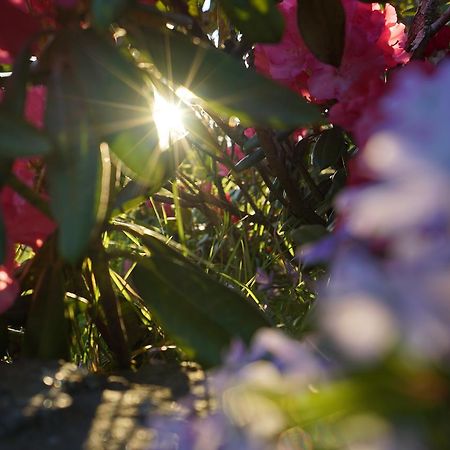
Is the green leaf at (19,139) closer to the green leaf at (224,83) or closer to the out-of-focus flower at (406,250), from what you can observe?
the green leaf at (224,83)

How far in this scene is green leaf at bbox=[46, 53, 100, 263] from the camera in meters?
0.58

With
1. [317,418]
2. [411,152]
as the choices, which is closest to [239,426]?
[317,418]

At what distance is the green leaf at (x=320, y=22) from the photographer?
95 cm

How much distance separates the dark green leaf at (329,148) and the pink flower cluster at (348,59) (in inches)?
6.5

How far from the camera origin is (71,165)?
0.63 m

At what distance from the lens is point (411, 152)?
14.4 inches

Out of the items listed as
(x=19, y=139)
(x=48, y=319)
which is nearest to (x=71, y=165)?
(x=19, y=139)

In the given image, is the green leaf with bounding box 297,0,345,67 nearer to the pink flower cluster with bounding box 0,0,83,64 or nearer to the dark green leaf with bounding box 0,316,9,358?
the pink flower cluster with bounding box 0,0,83,64

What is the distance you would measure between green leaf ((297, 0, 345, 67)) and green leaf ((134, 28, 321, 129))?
0.76 feet

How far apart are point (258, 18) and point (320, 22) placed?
20 centimetres

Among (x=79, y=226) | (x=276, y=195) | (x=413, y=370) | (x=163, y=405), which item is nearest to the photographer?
(x=413, y=370)

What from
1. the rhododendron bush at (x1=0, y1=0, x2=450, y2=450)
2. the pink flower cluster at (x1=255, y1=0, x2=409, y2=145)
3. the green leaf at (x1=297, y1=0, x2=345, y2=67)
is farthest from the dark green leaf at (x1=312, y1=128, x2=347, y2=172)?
the green leaf at (x1=297, y1=0, x2=345, y2=67)

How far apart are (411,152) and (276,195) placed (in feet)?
3.64

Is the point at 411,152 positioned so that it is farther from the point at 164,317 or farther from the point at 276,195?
the point at 276,195
